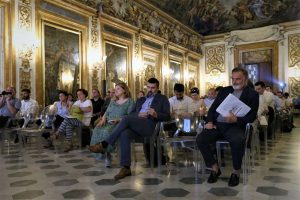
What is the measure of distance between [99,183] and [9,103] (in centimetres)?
426

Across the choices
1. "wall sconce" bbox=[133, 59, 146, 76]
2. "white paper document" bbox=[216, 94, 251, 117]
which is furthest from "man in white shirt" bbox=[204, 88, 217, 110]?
"wall sconce" bbox=[133, 59, 146, 76]

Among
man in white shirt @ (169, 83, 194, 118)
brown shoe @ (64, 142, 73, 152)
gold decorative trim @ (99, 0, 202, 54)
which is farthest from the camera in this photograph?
gold decorative trim @ (99, 0, 202, 54)

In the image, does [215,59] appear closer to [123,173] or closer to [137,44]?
[137,44]

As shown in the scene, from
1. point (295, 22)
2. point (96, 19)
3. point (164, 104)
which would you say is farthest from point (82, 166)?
point (295, 22)

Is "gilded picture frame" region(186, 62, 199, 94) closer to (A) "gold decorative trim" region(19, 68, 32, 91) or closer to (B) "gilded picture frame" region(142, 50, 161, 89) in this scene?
(B) "gilded picture frame" region(142, 50, 161, 89)

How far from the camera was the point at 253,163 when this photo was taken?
4777mm

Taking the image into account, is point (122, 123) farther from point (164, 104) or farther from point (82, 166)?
point (82, 166)

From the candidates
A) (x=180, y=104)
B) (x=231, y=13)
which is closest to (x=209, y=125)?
(x=180, y=104)

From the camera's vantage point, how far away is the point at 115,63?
40.8 feet

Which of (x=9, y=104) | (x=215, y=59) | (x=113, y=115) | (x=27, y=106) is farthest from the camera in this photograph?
(x=215, y=59)

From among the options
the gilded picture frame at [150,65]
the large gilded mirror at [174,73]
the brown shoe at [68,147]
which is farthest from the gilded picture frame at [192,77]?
the brown shoe at [68,147]

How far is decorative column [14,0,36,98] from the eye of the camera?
846 cm

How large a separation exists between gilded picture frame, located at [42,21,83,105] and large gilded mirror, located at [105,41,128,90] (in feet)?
5.25

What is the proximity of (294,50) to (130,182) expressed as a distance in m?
17.6
